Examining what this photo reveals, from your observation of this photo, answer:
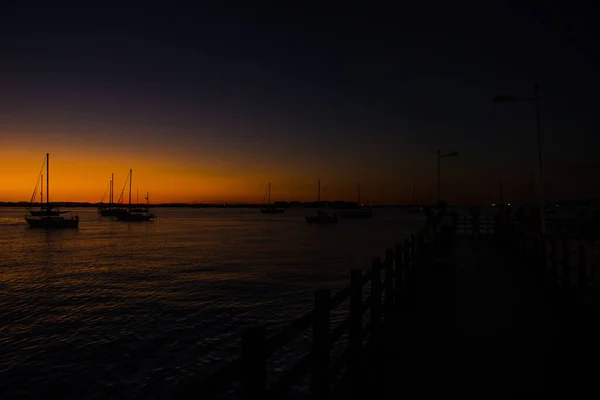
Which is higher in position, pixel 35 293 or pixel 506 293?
pixel 506 293

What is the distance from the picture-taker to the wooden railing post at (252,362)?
3324 millimetres

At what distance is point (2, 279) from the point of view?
84.1 feet

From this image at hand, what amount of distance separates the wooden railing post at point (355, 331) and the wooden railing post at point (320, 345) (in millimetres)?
899

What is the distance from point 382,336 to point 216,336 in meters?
6.80

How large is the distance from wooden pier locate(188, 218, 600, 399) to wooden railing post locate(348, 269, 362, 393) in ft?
0.05

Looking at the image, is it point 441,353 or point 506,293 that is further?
point 506,293

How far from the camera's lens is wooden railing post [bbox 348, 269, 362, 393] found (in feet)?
19.5

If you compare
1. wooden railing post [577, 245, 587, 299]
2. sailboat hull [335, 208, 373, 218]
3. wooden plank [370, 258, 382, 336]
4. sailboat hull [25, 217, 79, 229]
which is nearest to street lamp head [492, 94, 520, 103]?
wooden railing post [577, 245, 587, 299]

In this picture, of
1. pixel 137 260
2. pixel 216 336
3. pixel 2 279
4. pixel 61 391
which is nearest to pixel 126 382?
pixel 61 391

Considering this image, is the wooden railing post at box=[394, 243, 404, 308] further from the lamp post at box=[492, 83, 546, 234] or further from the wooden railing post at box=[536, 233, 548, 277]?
the lamp post at box=[492, 83, 546, 234]

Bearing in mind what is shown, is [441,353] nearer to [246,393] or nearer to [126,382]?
[246,393]

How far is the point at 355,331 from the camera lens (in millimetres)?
6438

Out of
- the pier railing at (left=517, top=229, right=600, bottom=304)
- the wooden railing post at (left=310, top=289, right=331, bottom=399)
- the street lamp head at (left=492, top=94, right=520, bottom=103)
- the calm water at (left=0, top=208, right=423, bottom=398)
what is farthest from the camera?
the street lamp head at (left=492, top=94, right=520, bottom=103)

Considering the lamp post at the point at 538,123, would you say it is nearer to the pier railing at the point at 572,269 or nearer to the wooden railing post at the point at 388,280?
the pier railing at the point at 572,269
